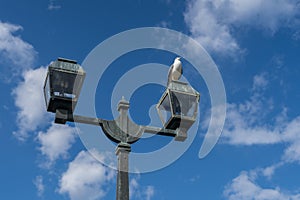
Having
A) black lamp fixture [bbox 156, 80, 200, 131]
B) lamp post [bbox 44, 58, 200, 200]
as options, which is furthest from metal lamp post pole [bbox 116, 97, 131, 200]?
black lamp fixture [bbox 156, 80, 200, 131]

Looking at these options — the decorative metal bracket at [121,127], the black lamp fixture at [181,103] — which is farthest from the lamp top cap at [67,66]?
the black lamp fixture at [181,103]

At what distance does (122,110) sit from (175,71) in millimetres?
987

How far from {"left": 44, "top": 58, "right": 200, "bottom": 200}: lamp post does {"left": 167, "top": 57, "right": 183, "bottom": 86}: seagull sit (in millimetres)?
237

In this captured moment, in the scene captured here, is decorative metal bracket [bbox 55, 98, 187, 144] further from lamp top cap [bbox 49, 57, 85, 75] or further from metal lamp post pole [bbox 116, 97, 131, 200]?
lamp top cap [bbox 49, 57, 85, 75]

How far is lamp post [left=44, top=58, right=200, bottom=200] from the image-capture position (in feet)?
21.3

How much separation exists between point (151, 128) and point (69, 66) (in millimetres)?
1428

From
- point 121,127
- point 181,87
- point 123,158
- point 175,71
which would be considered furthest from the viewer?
point 175,71

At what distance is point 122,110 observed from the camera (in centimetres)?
692

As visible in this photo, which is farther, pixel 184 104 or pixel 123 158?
pixel 184 104

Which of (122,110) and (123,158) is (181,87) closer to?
(122,110)

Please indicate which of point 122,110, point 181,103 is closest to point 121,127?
point 122,110

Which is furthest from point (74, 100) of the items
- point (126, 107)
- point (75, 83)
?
point (126, 107)

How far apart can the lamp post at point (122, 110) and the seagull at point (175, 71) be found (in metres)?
0.24

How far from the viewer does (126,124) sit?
6.83 m
